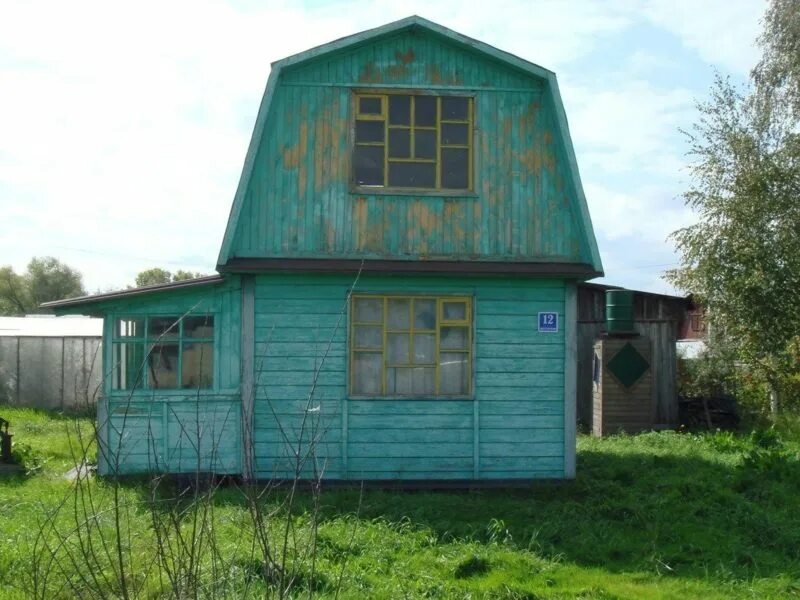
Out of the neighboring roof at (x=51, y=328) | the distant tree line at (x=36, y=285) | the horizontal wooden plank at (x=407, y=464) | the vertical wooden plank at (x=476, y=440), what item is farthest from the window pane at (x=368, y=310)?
the distant tree line at (x=36, y=285)

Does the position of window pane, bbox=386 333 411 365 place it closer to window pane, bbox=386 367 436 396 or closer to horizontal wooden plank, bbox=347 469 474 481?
window pane, bbox=386 367 436 396

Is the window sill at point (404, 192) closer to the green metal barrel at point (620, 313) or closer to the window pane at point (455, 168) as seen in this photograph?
the window pane at point (455, 168)

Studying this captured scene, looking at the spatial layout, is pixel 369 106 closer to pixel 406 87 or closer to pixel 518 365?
pixel 406 87

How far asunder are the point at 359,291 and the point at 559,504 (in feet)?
11.6

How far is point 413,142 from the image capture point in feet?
41.7

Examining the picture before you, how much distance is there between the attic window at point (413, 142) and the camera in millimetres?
12602

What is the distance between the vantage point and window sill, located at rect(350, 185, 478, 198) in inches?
491

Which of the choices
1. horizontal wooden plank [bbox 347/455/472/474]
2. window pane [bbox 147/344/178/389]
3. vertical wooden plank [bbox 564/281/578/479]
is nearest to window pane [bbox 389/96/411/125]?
vertical wooden plank [bbox 564/281/578/479]

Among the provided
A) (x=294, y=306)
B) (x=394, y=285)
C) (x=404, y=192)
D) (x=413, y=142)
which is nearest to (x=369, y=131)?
(x=413, y=142)

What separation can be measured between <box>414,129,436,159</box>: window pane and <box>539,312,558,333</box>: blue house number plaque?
2.45 metres

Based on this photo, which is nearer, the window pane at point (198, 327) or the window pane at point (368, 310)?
the window pane at point (368, 310)

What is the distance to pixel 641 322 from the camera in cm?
1953

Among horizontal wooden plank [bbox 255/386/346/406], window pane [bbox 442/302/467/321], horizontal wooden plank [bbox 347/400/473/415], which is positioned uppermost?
window pane [bbox 442/302/467/321]

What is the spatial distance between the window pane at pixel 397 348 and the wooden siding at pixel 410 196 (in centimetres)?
100
